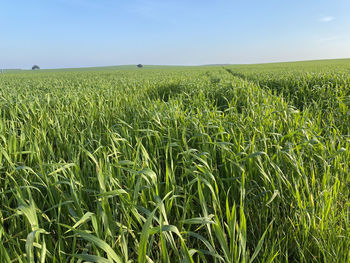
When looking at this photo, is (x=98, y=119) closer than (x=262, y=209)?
No

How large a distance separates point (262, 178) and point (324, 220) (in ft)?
1.33

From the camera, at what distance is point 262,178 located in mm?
1481

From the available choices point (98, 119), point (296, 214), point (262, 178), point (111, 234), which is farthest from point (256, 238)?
point (98, 119)

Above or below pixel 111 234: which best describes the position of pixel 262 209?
below

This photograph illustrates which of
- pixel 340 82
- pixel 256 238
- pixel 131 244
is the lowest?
pixel 256 238

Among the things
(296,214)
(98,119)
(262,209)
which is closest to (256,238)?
(262,209)

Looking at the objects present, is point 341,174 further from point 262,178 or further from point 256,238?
point 256,238

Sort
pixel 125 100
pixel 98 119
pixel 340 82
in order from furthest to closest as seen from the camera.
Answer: pixel 340 82 → pixel 125 100 → pixel 98 119

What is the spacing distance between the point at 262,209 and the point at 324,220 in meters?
0.34

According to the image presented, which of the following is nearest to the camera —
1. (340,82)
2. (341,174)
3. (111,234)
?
(111,234)

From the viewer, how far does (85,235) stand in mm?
777

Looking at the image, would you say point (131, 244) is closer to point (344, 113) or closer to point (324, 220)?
point (324, 220)

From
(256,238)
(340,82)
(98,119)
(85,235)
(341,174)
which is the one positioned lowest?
(256,238)

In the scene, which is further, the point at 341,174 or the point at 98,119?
the point at 98,119
